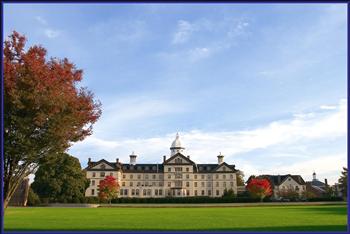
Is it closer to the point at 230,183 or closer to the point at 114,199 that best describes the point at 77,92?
the point at 114,199

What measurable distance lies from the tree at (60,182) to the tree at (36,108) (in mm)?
47842

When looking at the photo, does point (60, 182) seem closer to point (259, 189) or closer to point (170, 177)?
point (170, 177)

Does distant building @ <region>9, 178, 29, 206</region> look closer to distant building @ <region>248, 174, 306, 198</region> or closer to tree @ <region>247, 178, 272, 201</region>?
tree @ <region>247, 178, 272, 201</region>

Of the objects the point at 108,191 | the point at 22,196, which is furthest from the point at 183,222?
the point at 22,196

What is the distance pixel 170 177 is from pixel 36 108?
77721 mm

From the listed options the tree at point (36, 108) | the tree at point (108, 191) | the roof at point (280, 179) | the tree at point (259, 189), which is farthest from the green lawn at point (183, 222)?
the roof at point (280, 179)

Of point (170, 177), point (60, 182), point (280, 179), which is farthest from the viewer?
point (280, 179)

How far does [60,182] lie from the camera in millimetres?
60844

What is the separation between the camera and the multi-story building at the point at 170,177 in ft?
289

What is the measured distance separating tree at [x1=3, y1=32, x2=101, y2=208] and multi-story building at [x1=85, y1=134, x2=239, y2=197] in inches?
2944

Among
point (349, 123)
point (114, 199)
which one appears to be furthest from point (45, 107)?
point (114, 199)

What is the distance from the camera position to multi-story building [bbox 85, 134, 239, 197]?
88.1 metres

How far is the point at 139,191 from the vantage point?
295ft

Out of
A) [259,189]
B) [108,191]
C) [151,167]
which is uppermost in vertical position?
[151,167]
